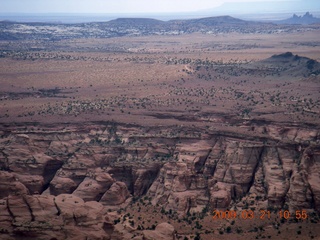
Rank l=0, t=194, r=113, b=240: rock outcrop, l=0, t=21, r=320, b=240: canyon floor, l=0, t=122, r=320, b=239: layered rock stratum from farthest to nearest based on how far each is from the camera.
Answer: l=0, t=122, r=320, b=239: layered rock stratum → l=0, t=21, r=320, b=240: canyon floor → l=0, t=194, r=113, b=240: rock outcrop

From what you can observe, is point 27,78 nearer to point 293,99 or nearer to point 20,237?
point 293,99

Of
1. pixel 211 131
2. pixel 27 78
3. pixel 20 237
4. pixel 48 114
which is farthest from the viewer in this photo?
pixel 27 78

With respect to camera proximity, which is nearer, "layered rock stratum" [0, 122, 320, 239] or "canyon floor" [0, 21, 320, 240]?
"canyon floor" [0, 21, 320, 240]

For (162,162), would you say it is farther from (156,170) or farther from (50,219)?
(50,219)

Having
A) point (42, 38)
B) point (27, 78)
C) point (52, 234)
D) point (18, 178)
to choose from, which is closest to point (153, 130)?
point (18, 178)

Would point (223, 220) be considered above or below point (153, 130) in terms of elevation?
below

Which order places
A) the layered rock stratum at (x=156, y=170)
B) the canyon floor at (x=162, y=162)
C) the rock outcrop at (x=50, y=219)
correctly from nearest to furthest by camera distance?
the rock outcrop at (x=50, y=219) < the canyon floor at (x=162, y=162) < the layered rock stratum at (x=156, y=170)

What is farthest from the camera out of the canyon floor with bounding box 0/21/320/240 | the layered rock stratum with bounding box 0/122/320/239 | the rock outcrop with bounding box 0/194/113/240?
the layered rock stratum with bounding box 0/122/320/239

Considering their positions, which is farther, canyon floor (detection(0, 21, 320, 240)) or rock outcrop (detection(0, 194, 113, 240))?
canyon floor (detection(0, 21, 320, 240))
